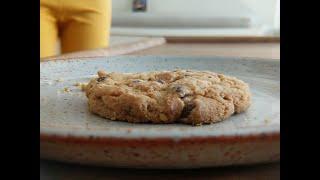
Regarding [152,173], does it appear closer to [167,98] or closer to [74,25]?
[167,98]

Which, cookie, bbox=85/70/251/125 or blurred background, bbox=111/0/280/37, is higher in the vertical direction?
blurred background, bbox=111/0/280/37

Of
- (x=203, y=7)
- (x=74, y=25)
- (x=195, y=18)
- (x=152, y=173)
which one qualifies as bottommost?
(x=152, y=173)

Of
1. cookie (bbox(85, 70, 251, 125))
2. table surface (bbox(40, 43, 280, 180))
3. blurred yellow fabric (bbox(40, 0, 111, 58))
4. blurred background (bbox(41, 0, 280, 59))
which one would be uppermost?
blurred background (bbox(41, 0, 280, 59))

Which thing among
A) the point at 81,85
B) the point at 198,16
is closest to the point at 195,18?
the point at 198,16

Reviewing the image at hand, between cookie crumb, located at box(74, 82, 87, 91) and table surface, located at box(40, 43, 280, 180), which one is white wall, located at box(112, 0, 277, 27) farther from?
table surface, located at box(40, 43, 280, 180)

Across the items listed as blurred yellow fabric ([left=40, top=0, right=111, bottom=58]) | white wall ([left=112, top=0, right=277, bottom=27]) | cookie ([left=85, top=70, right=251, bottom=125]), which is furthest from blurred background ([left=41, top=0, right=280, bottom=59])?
cookie ([left=85, top=70, right=251, bottom=125])
